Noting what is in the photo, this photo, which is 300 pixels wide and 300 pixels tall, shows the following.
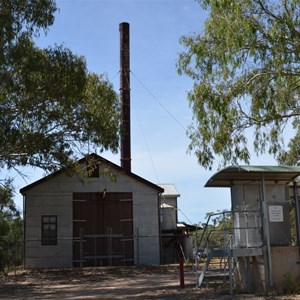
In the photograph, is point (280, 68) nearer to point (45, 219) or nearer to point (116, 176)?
point (116, 176)

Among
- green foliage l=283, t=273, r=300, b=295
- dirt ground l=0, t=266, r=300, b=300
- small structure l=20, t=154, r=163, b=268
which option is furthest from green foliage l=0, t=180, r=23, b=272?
green foliage l=283, t=273, r=300, b=295

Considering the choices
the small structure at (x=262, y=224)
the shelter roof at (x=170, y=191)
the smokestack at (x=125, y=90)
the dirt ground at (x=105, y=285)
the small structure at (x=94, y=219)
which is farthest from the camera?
the shelter roof at (x=170, y=191)

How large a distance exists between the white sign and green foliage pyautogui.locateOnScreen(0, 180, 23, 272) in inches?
658

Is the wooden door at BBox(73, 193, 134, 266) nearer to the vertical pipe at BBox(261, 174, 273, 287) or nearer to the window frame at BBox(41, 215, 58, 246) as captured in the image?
the window frame at BBox(41, 215, 58, 246)

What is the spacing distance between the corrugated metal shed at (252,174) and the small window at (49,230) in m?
15.7

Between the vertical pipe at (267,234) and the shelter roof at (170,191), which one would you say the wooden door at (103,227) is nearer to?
the shelter roof at (170,191)

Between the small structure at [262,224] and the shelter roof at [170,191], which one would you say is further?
the shelter roof at [170,191]

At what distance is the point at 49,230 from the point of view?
31.2m

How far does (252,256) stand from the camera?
16.0 m

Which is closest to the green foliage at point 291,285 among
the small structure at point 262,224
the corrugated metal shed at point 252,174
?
the small structure at point 262,224

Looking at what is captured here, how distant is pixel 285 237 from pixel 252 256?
112 centimetres

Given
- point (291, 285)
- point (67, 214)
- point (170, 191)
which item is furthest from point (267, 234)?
point (170, 191)

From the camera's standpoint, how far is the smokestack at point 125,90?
3703cm

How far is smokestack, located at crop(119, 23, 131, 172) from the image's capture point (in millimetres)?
37031
